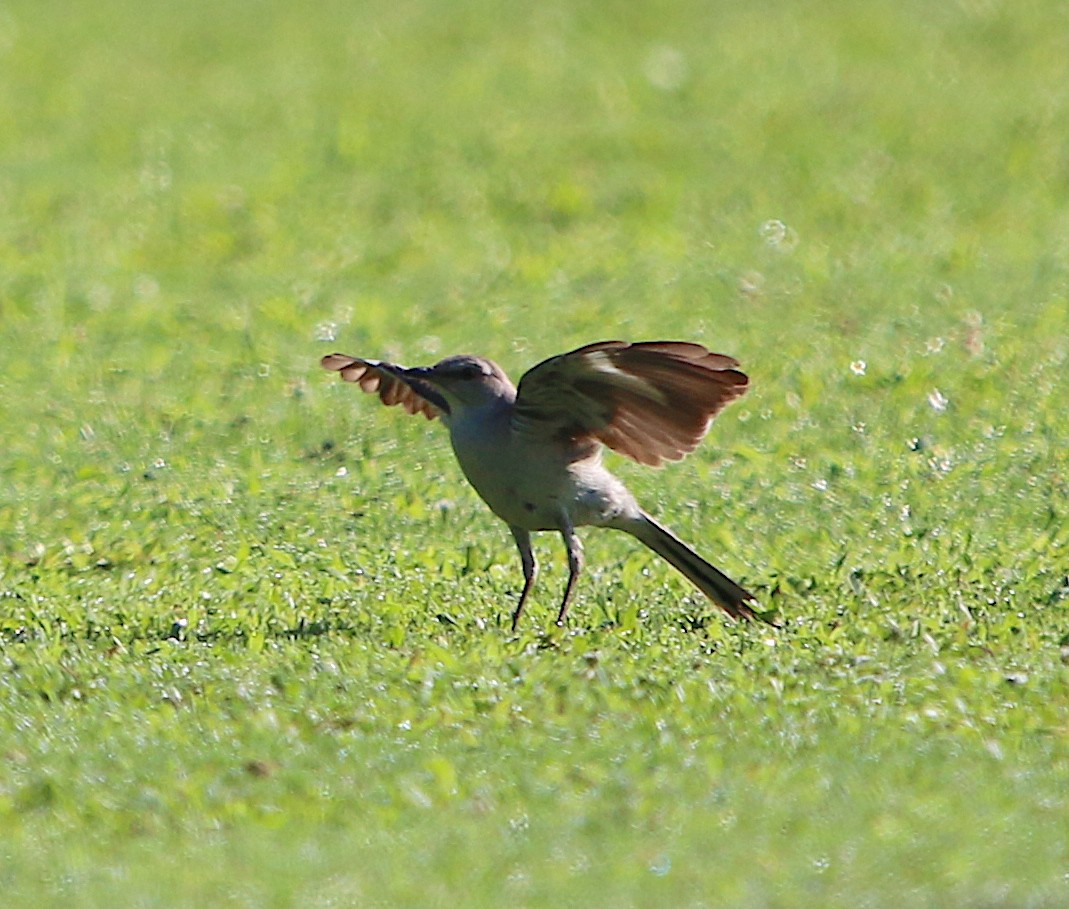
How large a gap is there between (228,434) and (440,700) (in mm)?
3953

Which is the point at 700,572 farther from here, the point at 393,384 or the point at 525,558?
the point at 393,384

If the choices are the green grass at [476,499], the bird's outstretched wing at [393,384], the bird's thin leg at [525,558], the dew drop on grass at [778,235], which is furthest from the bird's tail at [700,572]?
the dew drop on grass at [778,235]

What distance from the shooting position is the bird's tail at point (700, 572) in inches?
325

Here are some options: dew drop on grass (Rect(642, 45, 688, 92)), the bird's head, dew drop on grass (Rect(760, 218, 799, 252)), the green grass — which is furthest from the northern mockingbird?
→ dew drop on grass (Rect(642, 45, 688, 92))

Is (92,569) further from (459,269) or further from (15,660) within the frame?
(459,269)

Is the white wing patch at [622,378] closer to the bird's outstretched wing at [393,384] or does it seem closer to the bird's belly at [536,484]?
the bird's belly at [536,484]

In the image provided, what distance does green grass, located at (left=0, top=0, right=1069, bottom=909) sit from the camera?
21.4 ft

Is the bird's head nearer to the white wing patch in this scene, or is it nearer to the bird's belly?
the bird's belly

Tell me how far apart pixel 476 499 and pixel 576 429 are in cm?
188

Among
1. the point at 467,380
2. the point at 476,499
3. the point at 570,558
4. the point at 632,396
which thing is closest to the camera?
the point at 632,396

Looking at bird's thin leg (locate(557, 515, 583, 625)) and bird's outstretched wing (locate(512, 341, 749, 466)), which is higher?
A: bird's outstretched wing (locate(512, 341, 749, 466))

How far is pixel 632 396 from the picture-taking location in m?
7.87

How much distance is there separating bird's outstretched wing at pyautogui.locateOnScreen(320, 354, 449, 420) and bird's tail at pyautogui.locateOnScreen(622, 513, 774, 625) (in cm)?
96

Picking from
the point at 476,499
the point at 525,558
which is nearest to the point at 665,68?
the point at 476,499
